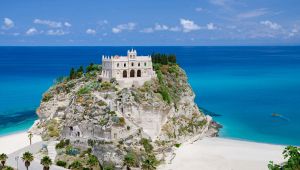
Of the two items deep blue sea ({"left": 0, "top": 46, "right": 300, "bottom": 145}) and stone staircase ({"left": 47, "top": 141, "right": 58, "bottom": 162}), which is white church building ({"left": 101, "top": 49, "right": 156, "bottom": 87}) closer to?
stone staircase ({"left": 47, "top": 141, "right": 58, "bottom": 162})

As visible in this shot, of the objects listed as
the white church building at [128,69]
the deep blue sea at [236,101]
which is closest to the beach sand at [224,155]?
the deep blue sea at [236,101]

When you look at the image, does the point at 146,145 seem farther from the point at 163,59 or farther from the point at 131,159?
the point at 163,59

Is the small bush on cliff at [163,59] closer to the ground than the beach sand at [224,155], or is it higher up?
higher up

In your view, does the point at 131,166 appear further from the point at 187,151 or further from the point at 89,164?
the point at 187,151

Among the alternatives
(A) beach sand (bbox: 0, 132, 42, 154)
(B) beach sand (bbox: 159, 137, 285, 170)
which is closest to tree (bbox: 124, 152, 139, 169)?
(B) beach sand (bbox: 159, 137, 285, 170)

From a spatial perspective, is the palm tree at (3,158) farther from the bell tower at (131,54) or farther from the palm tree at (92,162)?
the bell tower at (131,54)
